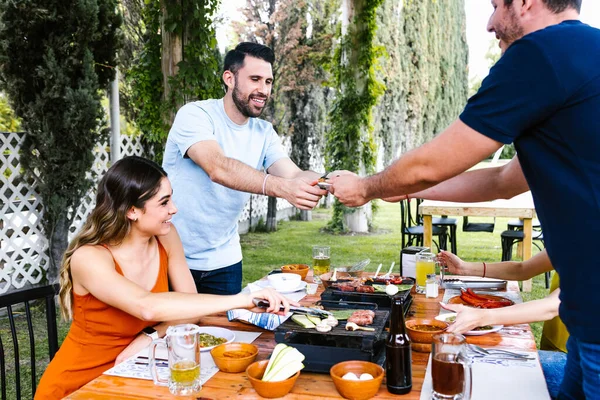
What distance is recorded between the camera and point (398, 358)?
1.52 metres

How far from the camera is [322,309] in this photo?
6.53ft

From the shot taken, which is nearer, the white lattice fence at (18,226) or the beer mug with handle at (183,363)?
the beer mug with handle at (183,363)

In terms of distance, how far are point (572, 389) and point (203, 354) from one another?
1167mm

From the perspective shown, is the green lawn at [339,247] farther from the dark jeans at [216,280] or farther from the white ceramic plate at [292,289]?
the white ceramic plate at [292,289]

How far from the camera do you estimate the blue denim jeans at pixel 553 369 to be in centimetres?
218

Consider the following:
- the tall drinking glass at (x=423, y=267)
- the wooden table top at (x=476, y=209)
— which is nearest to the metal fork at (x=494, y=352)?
the tall drinking glass at (x=423, y=267)

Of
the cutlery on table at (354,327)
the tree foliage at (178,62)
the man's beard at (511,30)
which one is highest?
the tree foliage at (178,62)

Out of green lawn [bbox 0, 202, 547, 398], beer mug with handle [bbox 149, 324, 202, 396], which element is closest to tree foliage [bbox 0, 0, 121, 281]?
green lawn [bbox 0, 202, 547, 398]

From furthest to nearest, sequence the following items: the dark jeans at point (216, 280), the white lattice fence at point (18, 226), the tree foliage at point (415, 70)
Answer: the tree foliage at point (415, 70) < the white lattice fence at point (18, 226) < the dark jeans at point (216, 280)

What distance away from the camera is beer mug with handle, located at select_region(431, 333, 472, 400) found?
1.42m

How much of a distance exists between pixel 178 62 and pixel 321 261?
3.00m

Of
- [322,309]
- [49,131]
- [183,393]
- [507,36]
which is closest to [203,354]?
[183,393]

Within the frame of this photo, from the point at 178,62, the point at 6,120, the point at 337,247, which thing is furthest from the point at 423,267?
the point at 6,120

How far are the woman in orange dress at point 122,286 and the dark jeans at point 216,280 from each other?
48cm
